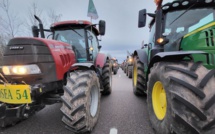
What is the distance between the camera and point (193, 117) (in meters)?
1.59

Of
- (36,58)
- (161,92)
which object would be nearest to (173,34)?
(161,92)

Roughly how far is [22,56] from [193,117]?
2.68m

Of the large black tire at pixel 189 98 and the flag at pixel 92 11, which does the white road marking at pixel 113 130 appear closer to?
the large black tire at pixel 189 98

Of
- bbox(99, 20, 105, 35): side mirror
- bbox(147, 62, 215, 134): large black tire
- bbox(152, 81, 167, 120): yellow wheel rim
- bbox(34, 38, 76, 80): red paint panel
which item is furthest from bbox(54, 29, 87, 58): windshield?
bbox(147, 62, 215, 134): large black tire

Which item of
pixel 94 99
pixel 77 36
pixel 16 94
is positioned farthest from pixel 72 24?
pixel 16 94

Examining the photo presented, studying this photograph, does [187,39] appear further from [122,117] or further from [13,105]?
[13,105]

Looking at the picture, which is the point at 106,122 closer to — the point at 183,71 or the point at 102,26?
the point at 183,71

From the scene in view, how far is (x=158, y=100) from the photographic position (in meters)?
2.68

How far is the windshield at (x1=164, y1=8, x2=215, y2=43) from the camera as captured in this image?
3.00 m

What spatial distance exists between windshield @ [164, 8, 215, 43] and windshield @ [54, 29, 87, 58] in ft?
6.81

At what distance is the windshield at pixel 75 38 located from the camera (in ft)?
13.5

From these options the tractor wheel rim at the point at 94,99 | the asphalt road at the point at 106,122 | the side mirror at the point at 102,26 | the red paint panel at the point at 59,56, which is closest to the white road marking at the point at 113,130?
the asphalt road at the point at 106,122

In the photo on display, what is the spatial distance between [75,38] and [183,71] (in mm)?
3019

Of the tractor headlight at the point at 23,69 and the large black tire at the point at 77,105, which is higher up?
the tractor headlight at the point at 23,69
